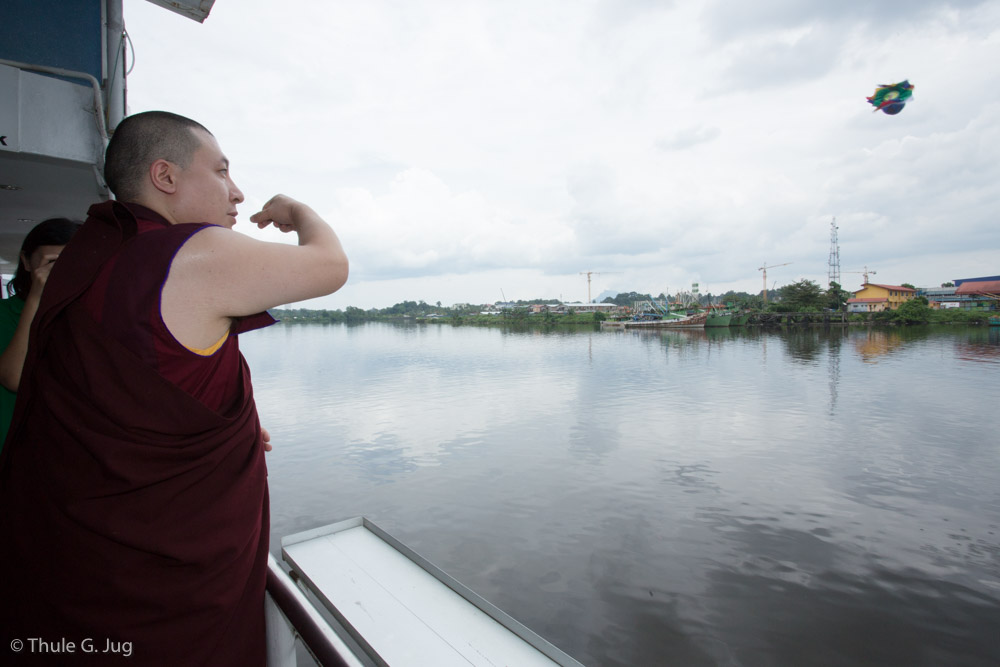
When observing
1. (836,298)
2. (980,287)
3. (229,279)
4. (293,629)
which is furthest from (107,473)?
(980,287)

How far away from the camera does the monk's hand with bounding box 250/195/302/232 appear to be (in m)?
1.06

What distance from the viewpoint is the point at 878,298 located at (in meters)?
62.9

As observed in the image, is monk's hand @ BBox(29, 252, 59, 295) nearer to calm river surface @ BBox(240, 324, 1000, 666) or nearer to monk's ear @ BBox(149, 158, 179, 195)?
monk's ear @ BBox(149, 158, 179, 195)

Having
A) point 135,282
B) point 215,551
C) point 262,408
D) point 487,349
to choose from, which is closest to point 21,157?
point 135,282

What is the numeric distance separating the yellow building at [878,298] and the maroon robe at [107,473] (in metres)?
73.7

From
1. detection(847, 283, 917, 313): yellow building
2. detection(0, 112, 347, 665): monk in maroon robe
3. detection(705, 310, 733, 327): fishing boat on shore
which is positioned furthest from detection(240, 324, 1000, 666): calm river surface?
detection(847, 283, 917, 313): yellow building

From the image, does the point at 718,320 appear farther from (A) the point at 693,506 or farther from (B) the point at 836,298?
(A) the point at 693,506

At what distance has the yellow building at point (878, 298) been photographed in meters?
61.4

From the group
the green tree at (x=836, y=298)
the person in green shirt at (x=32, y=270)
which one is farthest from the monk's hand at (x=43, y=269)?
the green tree at (x=836, y=298)

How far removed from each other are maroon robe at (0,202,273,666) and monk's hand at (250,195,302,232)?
0.27m

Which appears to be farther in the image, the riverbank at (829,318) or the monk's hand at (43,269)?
the riverbank at (829,318)

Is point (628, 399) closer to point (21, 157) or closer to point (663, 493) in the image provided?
point (663, 493)

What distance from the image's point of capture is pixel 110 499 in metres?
0.76

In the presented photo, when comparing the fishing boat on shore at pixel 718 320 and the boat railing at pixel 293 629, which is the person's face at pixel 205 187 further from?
the fishing boat on shore at pixel 718 320
